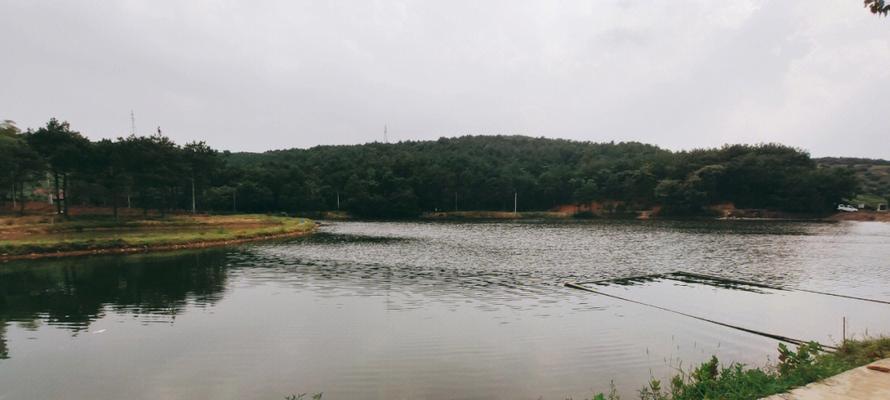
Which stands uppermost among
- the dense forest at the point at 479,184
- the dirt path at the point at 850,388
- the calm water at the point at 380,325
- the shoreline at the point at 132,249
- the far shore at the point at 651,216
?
the dense forest at the point at 479,184

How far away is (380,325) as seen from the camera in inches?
621

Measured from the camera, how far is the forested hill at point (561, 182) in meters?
110

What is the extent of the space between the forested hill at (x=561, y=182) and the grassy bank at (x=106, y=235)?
61.2 m

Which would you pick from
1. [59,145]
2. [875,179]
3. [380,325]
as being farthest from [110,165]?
[875,179]

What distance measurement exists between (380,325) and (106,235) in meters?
39.0

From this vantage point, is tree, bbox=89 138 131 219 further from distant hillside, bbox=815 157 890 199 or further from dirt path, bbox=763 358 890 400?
distant hillside, bbox=815 157 890 199

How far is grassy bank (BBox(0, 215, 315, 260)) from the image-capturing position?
33.9 metres

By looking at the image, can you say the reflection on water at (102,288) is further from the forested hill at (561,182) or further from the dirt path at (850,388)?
the forested hill at (561,182)

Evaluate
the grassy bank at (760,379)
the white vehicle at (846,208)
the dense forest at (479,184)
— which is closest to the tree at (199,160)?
the dense forest at (479,184)

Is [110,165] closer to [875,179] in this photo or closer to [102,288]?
[102,288]

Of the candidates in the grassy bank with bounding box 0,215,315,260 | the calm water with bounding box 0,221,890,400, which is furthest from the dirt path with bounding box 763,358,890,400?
the grassy bank with bounding box 0,215,315,260

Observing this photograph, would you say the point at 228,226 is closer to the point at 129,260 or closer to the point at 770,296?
the point at 129,260

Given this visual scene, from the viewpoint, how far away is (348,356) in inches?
498

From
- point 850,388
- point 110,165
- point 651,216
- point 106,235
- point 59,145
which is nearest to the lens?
point 850,388
